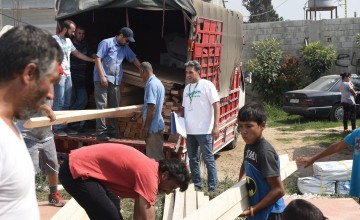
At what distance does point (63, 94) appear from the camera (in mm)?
7863

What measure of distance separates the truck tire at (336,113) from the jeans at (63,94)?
10137mm

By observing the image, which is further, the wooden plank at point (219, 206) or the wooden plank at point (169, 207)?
the wooden plank at point (169, 207)

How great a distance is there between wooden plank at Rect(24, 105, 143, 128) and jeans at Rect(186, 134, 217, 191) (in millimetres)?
1009

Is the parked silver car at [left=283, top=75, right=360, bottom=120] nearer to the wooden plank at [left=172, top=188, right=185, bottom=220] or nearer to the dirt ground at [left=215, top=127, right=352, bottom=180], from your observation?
the dirt ground at [left=215, top=127, right=352, bottom=180]

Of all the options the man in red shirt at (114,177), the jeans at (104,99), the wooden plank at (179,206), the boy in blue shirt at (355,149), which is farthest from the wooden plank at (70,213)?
the jeans at (104,99)

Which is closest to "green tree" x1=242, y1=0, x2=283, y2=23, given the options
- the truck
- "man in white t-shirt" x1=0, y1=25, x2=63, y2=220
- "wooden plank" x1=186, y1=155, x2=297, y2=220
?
the truck

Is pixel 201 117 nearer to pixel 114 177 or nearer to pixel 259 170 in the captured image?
pixel 114 177

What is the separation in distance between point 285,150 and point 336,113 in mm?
4614

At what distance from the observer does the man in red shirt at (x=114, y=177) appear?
376 cm

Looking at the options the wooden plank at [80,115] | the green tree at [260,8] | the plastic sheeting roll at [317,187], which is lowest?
the plastic sheeting roll at [317,187]

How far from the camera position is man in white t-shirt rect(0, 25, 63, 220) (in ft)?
6.08

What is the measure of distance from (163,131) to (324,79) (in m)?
10.8

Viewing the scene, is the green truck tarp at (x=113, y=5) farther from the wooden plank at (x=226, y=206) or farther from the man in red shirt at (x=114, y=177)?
the wooden plank at (x=226, y=206)

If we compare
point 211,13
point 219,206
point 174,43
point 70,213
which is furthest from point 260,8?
point 219,206
